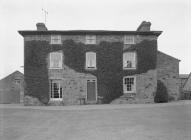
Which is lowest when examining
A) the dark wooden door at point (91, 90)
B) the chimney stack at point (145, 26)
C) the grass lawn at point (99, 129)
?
the grass lawn at point (99, 129)

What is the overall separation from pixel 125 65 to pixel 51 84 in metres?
8.58

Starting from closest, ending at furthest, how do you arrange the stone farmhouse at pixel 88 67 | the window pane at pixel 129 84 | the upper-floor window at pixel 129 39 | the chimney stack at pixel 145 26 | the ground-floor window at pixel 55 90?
the stone farmhouse at pixel 88 67, the ground-floor window at pixel 55 90, the window pane at pixel 129 84, the upper-floor window at pixel 129 39, the chimney stack at pixel 145 26

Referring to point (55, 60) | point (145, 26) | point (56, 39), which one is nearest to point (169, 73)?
point (145, 26)

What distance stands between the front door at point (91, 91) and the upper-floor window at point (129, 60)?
13.2ft

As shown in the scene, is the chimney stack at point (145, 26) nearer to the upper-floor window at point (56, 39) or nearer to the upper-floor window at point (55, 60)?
the upper-floor window at point (56, 39)

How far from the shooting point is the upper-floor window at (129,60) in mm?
27609

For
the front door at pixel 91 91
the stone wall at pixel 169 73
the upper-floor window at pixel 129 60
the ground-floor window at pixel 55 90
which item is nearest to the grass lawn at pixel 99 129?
the ground-floor window at pixel 55 90

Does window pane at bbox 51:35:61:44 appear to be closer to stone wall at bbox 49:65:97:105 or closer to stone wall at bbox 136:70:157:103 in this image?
stone wall at bbox 49:65:97:105

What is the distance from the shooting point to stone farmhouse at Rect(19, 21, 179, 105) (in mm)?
27078

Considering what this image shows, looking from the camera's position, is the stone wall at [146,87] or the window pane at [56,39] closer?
the stone wall at [146,87]

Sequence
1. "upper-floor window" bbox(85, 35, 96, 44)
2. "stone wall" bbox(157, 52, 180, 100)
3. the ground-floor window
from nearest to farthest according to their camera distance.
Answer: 1. the ground-floor window
2. "upper-floor window" bbox(85, 35, 96, 44)
3. "stone wall" bbox(157, 52, 180, 100)

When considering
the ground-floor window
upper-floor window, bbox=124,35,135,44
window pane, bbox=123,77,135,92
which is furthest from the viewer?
upper-floor window, bbox=124,35,135,44

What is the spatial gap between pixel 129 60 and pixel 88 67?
15.4ft

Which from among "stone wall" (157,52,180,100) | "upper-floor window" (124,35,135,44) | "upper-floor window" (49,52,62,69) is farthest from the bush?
"upper-floor window" (49,52,62,69)
